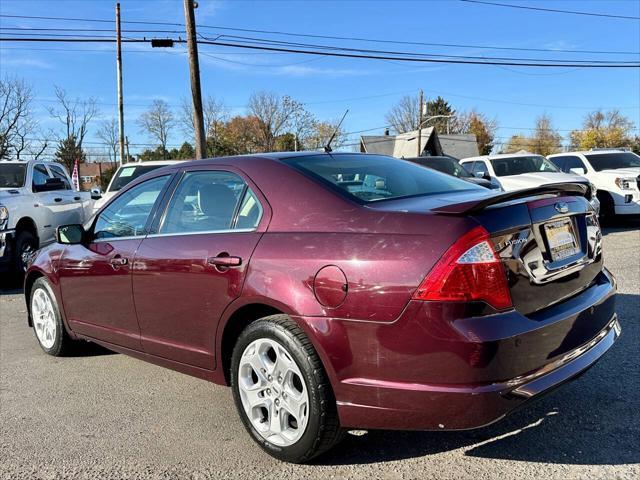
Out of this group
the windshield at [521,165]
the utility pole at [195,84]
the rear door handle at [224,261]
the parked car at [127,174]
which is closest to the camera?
the rear door handle at [224,261]

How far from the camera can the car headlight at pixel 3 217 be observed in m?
8.18

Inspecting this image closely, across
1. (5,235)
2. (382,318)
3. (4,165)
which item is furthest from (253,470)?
(4,165)

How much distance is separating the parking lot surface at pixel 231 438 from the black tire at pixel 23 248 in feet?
15.6

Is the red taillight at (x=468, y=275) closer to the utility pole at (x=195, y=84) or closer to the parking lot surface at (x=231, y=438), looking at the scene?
the parking lot surface at (x=231, y=438)

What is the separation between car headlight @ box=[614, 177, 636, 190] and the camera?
38.2ft

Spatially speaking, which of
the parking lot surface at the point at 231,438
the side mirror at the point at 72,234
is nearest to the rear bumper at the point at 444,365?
the parking lot surface at the point at 231,438

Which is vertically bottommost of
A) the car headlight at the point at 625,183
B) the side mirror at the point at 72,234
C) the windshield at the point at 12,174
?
the side mirror at the point at 72,234

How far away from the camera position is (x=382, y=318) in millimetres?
2379

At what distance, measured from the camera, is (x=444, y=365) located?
7.50 feet

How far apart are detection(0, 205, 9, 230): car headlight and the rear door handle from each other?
260 inches

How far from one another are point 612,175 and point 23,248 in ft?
38.8

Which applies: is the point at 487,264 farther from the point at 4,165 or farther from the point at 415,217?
the point at 4,165

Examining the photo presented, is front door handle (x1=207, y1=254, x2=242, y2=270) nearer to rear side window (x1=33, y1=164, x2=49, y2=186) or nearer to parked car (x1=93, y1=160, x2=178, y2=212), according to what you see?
rear side window (x1=33, y1=164, x2=49, y2=186)

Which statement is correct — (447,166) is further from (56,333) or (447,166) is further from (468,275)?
(468,275)
